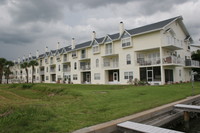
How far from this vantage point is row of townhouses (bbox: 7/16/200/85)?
88.0 ft

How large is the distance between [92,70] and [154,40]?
16.3m

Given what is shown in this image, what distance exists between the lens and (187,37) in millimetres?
35344

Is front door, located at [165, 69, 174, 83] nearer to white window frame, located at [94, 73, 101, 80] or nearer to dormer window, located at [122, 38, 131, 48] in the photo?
dormer window, located at [122, 38, 131, 48]

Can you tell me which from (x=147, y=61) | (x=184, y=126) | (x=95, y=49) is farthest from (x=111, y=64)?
(x=184, y=126)

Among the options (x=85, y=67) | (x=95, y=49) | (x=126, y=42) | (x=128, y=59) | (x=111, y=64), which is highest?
(x=126, y=42)

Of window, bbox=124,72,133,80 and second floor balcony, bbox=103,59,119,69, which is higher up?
second floor balcony, bbox=103,59,119,69

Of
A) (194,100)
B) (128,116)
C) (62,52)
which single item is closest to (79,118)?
(128,116)

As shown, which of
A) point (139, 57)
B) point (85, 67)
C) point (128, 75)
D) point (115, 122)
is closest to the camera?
point (115, 122)

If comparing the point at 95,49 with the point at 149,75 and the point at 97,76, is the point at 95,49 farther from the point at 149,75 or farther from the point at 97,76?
the point at 149,75

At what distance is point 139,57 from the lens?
29719 mm

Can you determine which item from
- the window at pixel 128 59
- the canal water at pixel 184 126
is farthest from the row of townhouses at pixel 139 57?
the canal water at pixel 184 126

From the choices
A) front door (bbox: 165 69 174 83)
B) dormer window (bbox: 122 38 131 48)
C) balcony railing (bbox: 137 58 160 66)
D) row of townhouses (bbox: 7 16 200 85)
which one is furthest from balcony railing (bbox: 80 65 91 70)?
front door (bbox: 165 69 174 83)

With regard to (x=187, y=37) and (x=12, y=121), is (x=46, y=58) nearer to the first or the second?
(x=187, y=37)

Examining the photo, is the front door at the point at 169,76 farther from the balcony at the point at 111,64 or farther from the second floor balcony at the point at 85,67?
the second floor balcony at the point at 85,67
